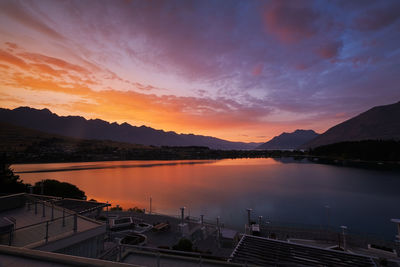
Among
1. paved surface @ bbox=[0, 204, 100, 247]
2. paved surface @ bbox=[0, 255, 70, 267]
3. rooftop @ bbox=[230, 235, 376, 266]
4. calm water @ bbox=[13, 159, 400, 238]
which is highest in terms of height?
paved surface @ bbox=[0, 255, 70, 267]

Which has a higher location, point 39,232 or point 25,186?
point 39,232

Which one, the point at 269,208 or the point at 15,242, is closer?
the point at 15,242

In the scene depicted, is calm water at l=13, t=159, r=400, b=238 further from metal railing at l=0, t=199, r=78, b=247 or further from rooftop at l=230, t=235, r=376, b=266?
metal railing at l=0, t=199, r=78, b=247

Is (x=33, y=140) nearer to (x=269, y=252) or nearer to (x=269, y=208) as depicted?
(x=269, y=208)

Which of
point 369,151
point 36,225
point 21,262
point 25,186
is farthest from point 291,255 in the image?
point 369,151

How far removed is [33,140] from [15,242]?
200 metres

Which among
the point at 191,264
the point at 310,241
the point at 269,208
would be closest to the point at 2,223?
the point at 191,264

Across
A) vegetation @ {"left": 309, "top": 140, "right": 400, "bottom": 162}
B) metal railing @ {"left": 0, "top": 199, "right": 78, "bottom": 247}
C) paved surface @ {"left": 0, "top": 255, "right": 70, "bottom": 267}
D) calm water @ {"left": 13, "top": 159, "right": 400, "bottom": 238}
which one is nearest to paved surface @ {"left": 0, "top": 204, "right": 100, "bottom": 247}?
metal railing @ {"left": 0, "top": 199, "right": 78, "bottom": 247}

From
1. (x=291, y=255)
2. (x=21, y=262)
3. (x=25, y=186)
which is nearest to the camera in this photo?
(x=21, y=262)

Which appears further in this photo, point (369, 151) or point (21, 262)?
point (369, 151)

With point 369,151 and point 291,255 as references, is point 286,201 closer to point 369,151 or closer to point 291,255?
point 291,255

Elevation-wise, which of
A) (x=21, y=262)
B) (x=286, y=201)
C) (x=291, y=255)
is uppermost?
(x=21, y=262)

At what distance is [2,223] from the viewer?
716 cm

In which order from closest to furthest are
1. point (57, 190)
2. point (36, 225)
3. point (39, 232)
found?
1. point (39, 232)
2. point (36, 225)
3. point (57, 190)
